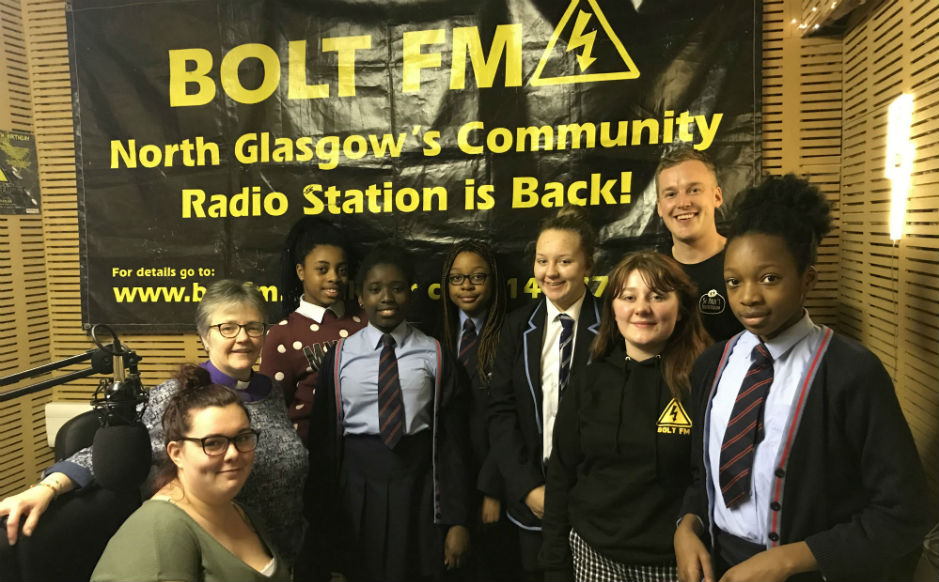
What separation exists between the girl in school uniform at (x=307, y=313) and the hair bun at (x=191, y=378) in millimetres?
864

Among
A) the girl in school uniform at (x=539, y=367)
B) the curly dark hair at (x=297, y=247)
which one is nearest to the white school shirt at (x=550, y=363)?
the girl in school uniform at (x=539, y=367)

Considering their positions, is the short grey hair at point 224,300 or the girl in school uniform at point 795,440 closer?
the girl in school uniform at point 795,440

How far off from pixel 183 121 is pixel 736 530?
3.04 metres

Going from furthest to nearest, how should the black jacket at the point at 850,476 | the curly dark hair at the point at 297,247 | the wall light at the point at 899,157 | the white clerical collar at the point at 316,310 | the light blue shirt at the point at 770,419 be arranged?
1. the curly dark hair at the point at 297,247
2. the white clerical collar at the point at 316,310
3. the wall light at the point at 899,157
4. the light blue shirt at the point at 770,419
5. the black jacket at the point at 850,476

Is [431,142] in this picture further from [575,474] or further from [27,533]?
[27,533]

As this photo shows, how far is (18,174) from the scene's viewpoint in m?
2.98

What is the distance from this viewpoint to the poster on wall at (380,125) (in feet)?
8.78

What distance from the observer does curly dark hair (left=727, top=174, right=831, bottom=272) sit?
1.45 m

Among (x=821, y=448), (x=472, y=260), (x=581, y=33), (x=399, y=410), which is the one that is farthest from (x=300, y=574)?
(x=581, y=33)

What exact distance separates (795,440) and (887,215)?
112 centimetres

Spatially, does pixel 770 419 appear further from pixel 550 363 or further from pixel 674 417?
pixel 550 363

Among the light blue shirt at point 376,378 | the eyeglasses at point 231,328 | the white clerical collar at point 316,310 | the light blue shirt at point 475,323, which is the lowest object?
the light blue shirt at point 376,378

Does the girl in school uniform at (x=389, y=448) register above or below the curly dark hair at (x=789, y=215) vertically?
below

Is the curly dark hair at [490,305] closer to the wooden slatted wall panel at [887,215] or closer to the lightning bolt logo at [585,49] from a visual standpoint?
the lightning bolt logo at [585,49]
